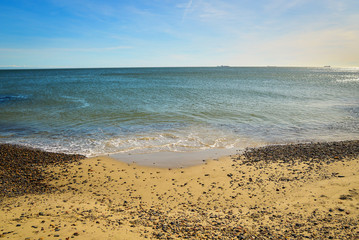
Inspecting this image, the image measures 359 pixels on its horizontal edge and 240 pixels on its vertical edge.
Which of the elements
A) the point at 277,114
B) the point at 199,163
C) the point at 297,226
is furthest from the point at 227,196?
the point at 277,114

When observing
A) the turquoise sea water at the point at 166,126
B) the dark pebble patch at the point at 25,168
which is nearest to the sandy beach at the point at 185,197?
the dark pebble patch at the point at 25,168

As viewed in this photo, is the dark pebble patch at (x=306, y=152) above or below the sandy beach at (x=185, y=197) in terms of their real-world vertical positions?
above

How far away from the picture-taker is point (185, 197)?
817cm

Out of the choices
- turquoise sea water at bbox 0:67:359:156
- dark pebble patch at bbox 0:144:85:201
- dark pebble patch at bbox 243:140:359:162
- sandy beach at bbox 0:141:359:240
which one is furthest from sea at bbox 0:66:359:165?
sandy beach at bbox 0:141:359:240

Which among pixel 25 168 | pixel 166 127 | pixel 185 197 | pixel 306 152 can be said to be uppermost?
pixel 166 127

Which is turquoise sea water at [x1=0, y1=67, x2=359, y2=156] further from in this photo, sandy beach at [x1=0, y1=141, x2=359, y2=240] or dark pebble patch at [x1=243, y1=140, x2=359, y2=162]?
sandy beach at [x1=0, y1=141, x2=359, y2=240]

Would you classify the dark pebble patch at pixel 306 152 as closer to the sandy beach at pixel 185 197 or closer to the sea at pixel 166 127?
the sandy beach at pixel 185 197

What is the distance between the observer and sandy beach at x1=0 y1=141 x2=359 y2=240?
6.02m

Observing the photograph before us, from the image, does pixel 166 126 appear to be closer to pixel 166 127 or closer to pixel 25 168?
pixel 166 127

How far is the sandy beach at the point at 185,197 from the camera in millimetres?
6016

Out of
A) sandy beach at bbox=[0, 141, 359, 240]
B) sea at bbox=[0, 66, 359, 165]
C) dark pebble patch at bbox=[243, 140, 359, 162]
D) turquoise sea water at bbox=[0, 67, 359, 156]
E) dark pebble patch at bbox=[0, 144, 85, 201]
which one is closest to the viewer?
sandy beach at bbox=[0, 141, 359, 240]

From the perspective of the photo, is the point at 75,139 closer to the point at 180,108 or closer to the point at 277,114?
the point at 180,108

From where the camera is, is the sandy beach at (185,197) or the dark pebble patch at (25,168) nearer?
the sandy beach at (185,197)

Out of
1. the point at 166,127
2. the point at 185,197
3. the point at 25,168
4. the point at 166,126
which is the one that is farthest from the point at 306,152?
the point at 25,168
